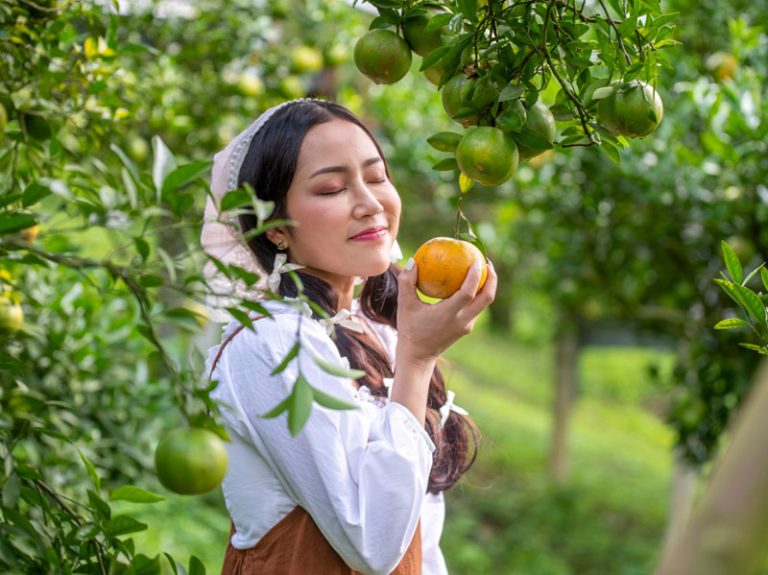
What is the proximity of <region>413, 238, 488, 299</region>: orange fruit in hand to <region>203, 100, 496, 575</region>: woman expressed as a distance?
0.8 inches

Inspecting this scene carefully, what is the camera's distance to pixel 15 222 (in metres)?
0.86

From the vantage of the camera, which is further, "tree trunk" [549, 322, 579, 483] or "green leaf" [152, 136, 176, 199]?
"tree trunk" [549, 322, 579, 483]

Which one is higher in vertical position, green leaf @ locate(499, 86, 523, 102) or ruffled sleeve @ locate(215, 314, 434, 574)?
green leaf @ locate(499, 86, 523, 102)

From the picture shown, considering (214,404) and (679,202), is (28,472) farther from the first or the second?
(679,202)

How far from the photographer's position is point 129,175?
0.86 meters

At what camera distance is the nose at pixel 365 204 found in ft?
4.08

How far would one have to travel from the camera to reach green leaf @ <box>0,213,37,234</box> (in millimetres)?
852

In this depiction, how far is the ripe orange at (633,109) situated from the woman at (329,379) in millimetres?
241

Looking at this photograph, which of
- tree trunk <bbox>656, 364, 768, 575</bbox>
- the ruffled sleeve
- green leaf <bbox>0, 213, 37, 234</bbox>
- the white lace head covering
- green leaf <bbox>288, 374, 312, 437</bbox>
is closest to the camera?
tree trunk <bbox>656, 364, 768, 575</bbox>

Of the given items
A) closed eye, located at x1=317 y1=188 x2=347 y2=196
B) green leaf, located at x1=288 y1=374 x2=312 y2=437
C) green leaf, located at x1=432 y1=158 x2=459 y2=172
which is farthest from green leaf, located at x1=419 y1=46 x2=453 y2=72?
green leaf, located at x1=288 y1=374 x2=312 y2=437

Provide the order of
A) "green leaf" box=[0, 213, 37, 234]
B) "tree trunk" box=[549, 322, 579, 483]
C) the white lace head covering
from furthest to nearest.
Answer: "tree trunk" box=[549, 322, 579, 483], the white lace head covering, "green leaf" box=[0, 213, 37, 234]

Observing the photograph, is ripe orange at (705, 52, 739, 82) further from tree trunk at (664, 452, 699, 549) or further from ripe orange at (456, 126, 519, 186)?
ripe orange at (456, 126, 519, 186)

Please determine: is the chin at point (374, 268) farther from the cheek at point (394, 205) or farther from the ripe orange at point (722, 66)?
the ripe orange at point (722, 66)

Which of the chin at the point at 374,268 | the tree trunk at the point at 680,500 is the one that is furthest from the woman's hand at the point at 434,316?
the tree trunk at the point at 680,500
